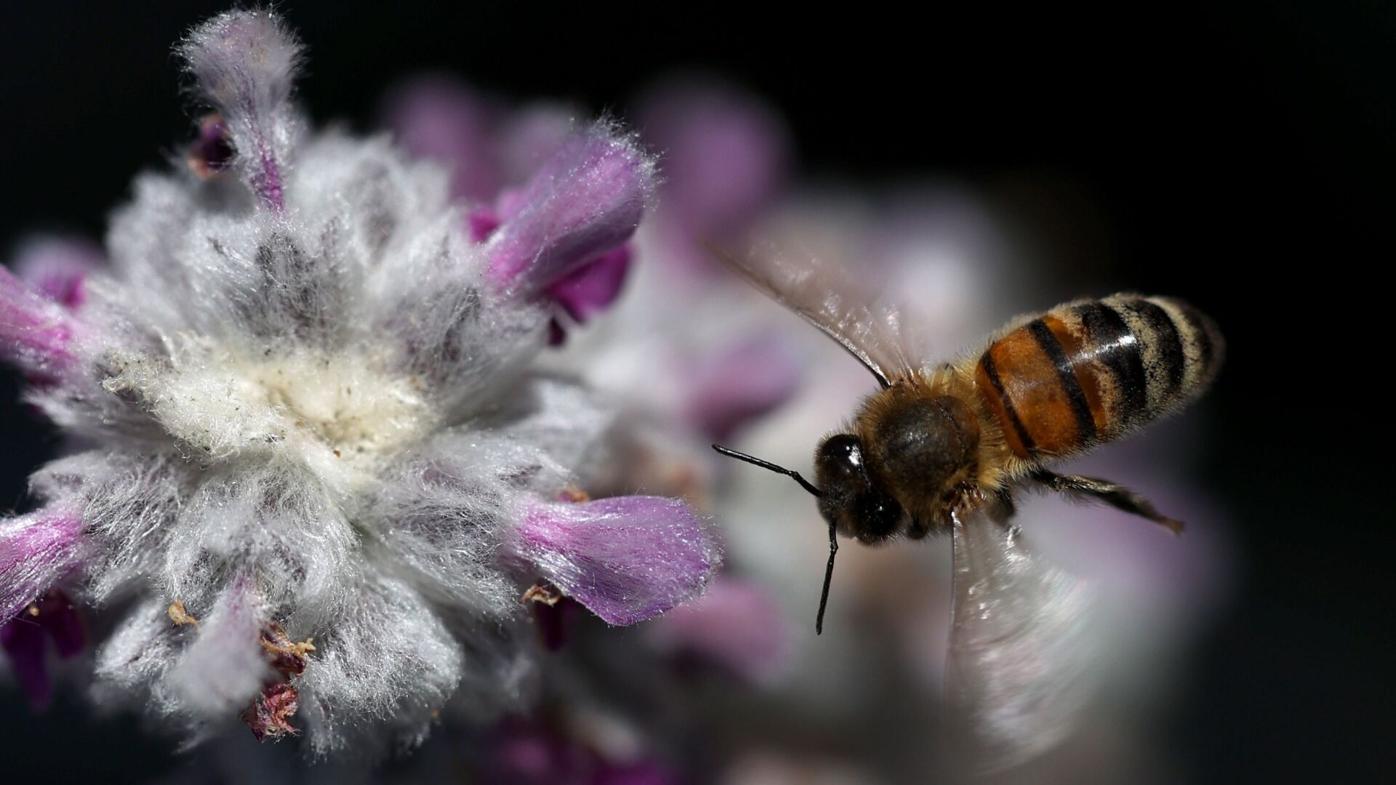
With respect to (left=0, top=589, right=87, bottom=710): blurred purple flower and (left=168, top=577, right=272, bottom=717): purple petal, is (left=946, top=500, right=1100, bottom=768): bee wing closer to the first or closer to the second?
(left=168, top=577, right=272, bottom=717): purple petal

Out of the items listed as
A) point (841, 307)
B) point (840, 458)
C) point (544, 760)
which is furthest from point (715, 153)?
point (544, 760)

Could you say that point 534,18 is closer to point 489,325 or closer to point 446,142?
point 446,142

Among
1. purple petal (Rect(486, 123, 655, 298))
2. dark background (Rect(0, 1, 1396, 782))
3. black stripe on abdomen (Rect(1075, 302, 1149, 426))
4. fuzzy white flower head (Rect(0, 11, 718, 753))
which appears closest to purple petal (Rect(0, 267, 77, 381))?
fuzzy white flower head (Rect(0, 11, 718, 753))

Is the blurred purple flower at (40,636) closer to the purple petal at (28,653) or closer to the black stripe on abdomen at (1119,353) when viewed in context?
the purple petal at (28,653)

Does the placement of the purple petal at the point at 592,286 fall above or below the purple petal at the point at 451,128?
above

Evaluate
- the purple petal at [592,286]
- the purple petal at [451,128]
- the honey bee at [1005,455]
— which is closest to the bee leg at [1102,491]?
the honey bee at [1005,455]

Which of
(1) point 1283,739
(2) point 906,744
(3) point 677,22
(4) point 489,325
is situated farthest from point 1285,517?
(4) point 489,325
